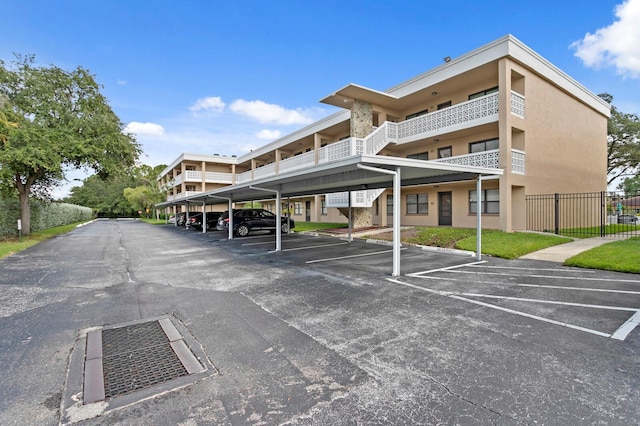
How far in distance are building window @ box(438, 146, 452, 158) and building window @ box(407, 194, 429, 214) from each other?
2.60 meters

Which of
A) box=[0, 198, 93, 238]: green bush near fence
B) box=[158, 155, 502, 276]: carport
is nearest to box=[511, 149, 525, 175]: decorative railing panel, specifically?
box=[158, 155, 502, 276]: carport

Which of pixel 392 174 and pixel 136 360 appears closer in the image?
pixel 136 360

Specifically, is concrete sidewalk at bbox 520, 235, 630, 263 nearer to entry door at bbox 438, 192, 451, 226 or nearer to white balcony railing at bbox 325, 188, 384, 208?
entry door at bbox 438, 192, 451, 226

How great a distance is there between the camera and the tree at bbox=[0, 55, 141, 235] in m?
13.8

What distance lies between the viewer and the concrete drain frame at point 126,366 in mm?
2695

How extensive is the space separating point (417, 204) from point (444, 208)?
189 cm

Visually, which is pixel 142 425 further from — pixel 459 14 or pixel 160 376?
pixel 459 14

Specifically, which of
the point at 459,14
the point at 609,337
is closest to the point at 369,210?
the point at 459,14

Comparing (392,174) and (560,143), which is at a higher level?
(560,143)

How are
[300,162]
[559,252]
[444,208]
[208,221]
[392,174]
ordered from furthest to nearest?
[300,162]
[208,221]
[444,208]
[559,252]
[392,174]

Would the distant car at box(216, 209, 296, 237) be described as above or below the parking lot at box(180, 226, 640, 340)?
above

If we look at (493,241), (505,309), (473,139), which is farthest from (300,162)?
(505,309)

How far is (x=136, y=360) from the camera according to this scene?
3.42 m

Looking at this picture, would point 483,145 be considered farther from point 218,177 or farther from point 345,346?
point 218,177
